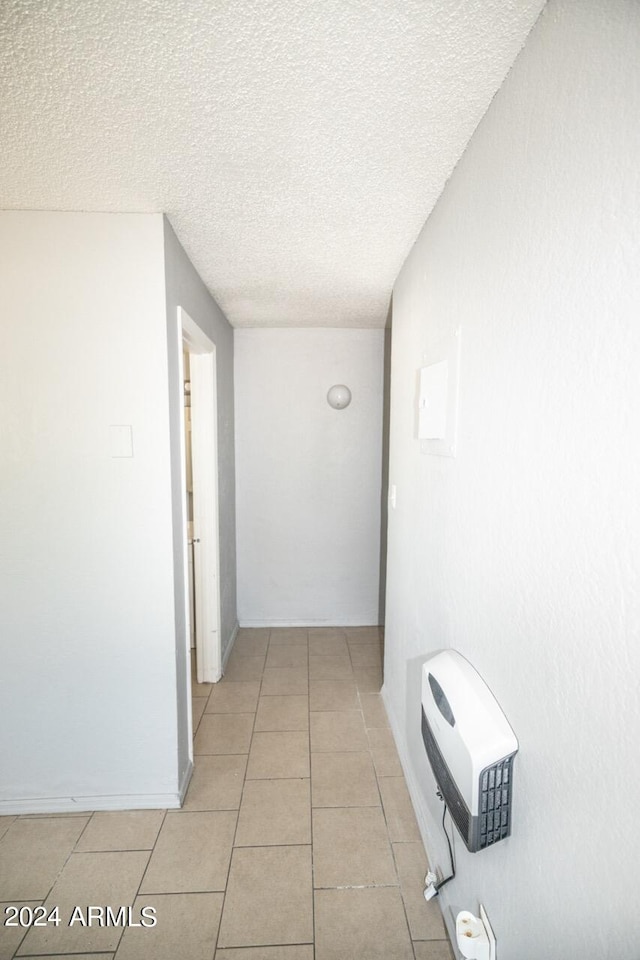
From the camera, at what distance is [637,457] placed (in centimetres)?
58

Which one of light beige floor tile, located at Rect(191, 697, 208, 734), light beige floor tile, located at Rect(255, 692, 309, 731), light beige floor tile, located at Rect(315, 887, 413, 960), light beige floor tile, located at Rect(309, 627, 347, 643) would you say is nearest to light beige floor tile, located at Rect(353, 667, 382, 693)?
light beige floor tile, located at Rect(255, 692, 309, 731)

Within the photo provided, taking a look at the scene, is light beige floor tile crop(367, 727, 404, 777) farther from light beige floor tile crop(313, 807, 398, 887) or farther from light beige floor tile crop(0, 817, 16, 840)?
light beige floor tile crop(0, 817, 16, 840)

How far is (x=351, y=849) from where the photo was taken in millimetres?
1626

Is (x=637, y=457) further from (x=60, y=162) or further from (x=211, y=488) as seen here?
(x=211, y=488)

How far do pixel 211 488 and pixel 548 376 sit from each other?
2.24 meters

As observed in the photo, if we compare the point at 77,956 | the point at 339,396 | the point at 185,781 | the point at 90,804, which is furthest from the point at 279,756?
the point at 339,396

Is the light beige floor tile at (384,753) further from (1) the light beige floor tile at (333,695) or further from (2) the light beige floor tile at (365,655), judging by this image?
(2) the light beige floor tile at (365,655)

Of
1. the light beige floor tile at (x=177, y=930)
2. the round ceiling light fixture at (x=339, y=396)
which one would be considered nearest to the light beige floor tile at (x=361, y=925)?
the light beige floor tile at (x=177, y=930)

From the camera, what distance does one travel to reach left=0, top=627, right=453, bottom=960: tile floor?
4.32 ft

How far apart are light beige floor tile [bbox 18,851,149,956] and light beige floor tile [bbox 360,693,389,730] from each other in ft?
4.00

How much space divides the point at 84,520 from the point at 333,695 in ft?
5.90

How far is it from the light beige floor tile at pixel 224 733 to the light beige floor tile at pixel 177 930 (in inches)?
27.9

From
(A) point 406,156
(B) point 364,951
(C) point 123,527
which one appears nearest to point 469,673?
(B) point 364,951

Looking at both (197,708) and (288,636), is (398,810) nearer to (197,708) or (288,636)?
(197,708)
